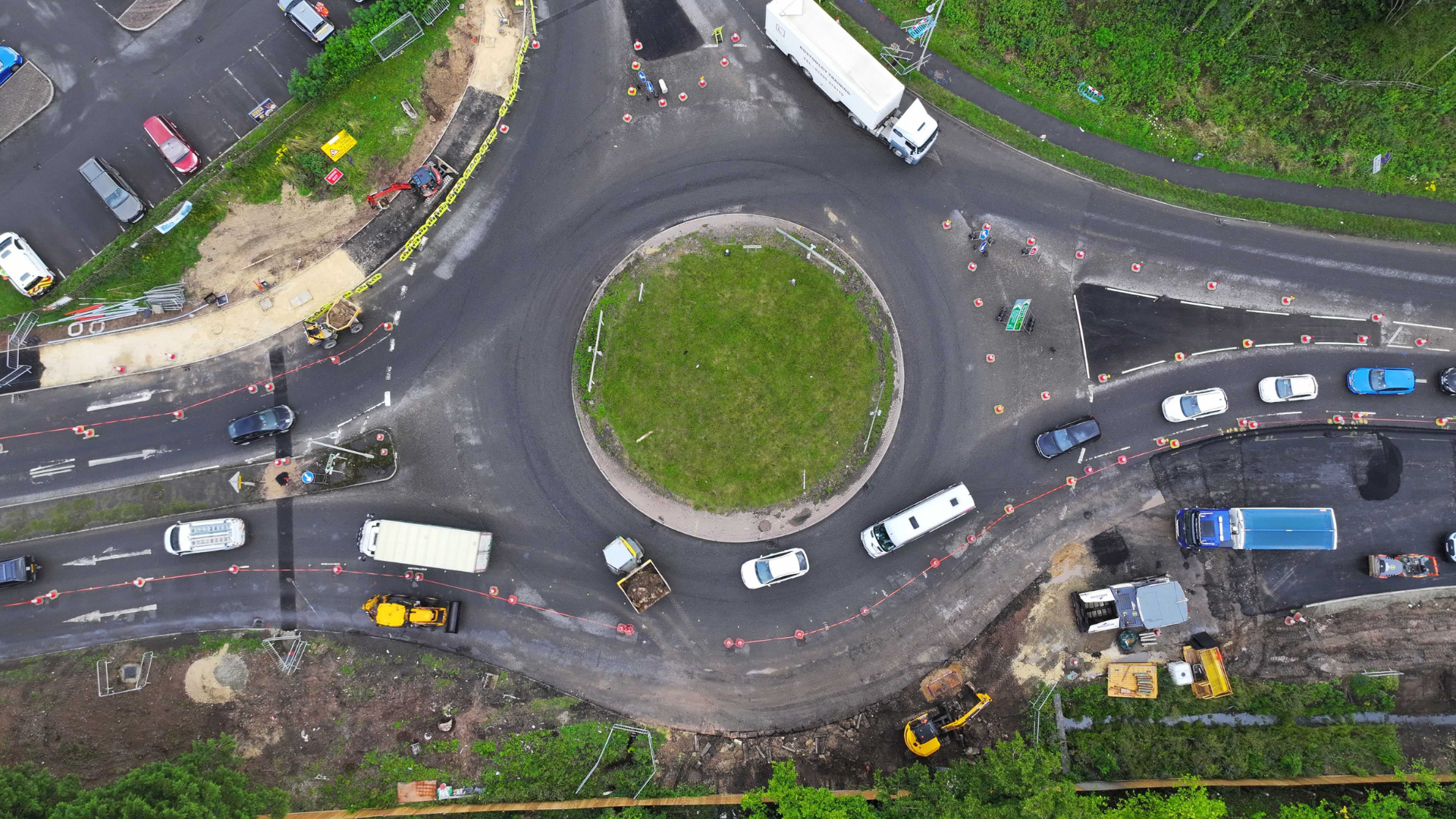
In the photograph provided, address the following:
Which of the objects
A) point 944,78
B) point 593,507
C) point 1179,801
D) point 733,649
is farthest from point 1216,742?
point 944,78

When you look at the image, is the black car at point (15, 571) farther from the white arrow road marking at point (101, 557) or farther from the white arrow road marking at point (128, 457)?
the white arrow road marking at point (128, 457)

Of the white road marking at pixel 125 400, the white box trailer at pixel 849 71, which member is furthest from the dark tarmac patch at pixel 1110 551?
the white road marking at pixel 125 400

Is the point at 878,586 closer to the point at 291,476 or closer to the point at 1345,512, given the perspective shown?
the point at 1345,512

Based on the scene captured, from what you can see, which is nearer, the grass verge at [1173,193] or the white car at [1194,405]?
the white car at [1194,405]

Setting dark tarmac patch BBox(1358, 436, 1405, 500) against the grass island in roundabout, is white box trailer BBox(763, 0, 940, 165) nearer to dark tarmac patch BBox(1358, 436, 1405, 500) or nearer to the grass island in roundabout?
the grass island in roundabout

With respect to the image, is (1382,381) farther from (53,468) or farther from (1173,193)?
(53,468)

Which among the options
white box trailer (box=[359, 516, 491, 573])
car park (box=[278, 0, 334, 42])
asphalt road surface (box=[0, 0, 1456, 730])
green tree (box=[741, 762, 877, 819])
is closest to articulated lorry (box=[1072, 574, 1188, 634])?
asphalt road surface (box=[0, 0, 1456, 730])

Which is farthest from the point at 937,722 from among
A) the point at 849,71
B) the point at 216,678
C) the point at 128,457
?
the point at 128,457

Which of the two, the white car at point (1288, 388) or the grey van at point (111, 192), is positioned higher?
the white car at point (1288, 388)
